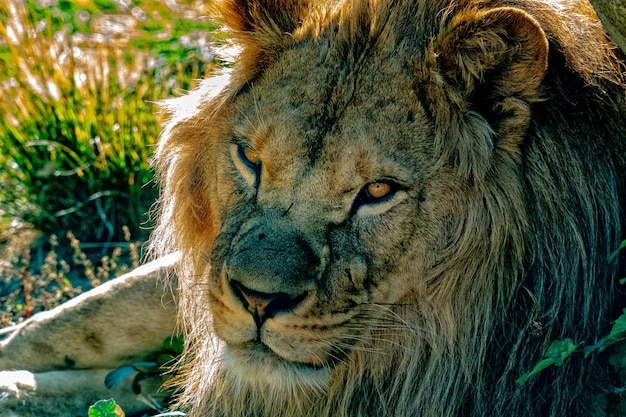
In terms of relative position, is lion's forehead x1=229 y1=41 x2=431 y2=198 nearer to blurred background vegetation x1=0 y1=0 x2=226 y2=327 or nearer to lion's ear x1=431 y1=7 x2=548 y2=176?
lion's ear x1=431 y1=7 x2=548 y2=176

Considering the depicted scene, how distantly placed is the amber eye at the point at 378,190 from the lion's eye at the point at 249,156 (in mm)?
429

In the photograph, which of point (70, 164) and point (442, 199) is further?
point (70, 164)

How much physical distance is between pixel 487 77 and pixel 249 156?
2.90ft

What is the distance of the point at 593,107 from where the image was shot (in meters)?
3.10

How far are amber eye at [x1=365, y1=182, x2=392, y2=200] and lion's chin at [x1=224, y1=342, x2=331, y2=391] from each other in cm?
61

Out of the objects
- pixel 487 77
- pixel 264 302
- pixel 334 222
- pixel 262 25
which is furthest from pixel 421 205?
pixel 262 25

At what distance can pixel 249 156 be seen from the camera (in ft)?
10.7

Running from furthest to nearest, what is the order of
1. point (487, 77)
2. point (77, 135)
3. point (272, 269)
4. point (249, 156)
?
point (77, 135)
point (249, 156)
point (487, 77)
point (272, 269)

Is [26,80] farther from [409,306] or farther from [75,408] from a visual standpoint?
[409,306]

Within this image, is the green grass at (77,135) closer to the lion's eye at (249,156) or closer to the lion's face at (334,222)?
the lion's eye at (249,156)

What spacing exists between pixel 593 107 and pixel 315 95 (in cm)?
95

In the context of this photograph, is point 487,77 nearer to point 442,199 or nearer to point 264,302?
point 442,199

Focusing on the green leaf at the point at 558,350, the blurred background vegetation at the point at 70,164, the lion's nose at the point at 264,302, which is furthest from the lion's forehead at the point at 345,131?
the blurred background vegetation at the point at 70,164

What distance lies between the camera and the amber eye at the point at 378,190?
298 centimetres
